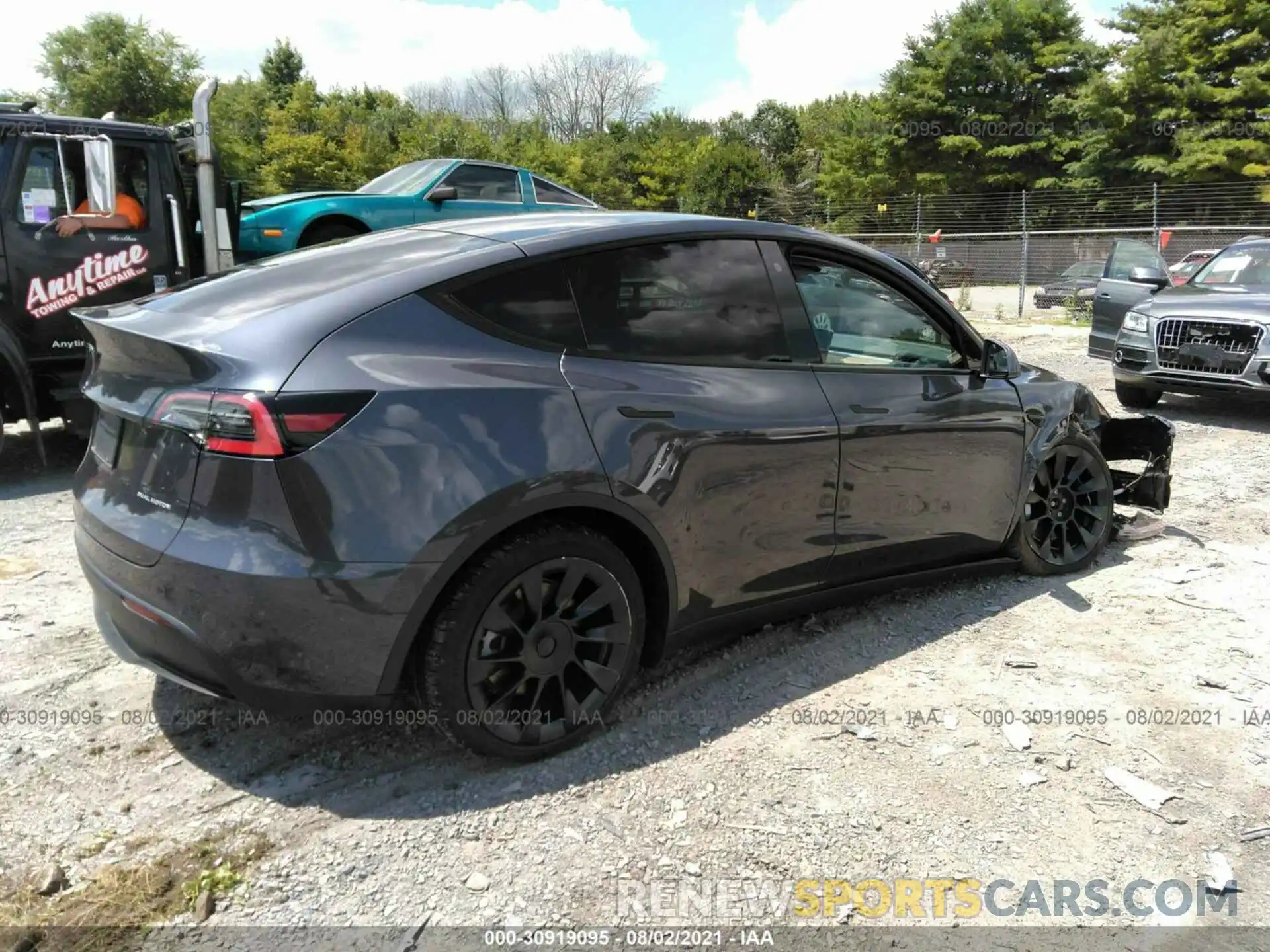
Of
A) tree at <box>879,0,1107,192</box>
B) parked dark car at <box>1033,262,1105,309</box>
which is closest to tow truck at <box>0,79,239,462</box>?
parked dark car at <box>1033,262,1105,309</box>

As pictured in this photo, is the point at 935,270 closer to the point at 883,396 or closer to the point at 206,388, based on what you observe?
the point at 883,396

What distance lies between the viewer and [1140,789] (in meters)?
2.92

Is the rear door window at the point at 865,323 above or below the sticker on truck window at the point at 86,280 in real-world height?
below

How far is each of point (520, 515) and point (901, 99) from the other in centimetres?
4481

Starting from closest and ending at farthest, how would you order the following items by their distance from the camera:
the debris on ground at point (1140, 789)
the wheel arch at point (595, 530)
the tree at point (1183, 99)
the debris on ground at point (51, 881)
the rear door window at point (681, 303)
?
the debris on ground at point (51, 881), the wheel arch at point (595, 530), the debris on ground at point (1140, 789), the rear door window at point (681, 303), the tree at point (1183, 99)

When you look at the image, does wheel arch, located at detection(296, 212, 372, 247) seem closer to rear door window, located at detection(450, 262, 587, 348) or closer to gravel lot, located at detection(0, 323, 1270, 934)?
gravel lot, located at detection(0, 323, 1270, 934)

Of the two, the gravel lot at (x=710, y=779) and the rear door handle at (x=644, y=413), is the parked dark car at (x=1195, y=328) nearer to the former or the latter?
A: the gravel lot at (x=710, y=779)

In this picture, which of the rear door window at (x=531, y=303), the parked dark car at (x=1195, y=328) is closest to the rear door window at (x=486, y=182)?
the parked dark car at (x=1195, y=328)

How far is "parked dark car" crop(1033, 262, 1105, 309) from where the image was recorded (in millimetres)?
19719

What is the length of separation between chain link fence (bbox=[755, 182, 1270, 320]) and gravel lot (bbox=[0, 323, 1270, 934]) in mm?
14865

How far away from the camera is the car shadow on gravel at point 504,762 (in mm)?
2799

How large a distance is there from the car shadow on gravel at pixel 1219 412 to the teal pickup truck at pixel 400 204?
591 centimetres

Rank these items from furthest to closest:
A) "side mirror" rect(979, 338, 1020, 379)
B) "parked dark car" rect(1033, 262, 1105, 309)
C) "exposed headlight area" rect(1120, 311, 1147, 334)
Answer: "parked dark car" rect(1033, 262, 1105, 309)
"exposed headlight area" rect(1120, 311, 1147, 334)
"side mirror" rect(979, 338, 1020, 379)

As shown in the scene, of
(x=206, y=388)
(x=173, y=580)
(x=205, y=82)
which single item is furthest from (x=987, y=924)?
(x=205, y=82)
